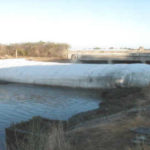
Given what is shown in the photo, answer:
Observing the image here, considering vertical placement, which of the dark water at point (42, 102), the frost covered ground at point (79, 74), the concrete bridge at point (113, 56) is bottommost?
the dark water at point (42, 102)

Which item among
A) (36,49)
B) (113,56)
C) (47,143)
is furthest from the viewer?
(36,49)

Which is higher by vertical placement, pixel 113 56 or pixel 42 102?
pixel 113 56

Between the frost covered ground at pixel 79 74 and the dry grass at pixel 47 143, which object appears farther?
the frost covered ground at pixel 79 74

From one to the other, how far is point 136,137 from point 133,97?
330 inches

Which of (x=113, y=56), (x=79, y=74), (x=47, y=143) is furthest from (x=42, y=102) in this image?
(x=113, y=56)

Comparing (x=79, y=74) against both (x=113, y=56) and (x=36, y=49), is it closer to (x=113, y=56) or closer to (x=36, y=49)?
(x=113, y=56)

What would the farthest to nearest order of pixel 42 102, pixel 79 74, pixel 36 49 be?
pixel 36 49 < pixel 79 74 < pixel 42 102

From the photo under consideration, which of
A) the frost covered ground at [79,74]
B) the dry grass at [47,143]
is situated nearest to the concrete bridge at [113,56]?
the frost covered ground at [79,74]

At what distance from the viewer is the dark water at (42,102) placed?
40.6 ft

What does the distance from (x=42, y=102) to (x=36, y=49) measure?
41.5m

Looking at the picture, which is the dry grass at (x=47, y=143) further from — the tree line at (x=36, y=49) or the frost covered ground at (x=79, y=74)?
the tree line at (x=36, y=49)

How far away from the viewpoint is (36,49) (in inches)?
2218

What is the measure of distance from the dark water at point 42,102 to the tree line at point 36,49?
109ft

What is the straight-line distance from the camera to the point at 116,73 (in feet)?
60.5
